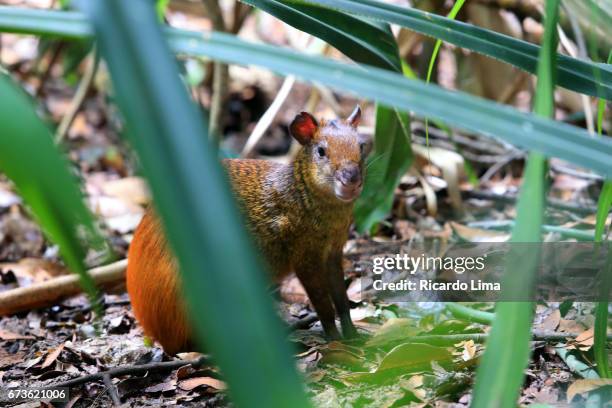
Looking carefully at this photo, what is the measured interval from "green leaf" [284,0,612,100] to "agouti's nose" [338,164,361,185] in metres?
1.02

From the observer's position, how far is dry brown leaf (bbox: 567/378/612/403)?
2428 millimetres

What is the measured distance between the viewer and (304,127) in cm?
350

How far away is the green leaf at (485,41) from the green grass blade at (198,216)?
1.24 metres

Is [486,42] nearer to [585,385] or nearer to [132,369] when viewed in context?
[585,385]

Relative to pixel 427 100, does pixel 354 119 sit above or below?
above

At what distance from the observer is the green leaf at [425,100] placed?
139 centimetres

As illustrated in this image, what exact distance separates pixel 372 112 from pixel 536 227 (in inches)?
215

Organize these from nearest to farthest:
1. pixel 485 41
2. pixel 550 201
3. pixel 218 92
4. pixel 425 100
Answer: pixel 425 100 → pixel 485 41 → pixel 550 201 → pixel 218 92

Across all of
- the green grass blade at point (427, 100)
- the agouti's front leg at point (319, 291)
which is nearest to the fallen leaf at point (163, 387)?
the agouti's front leg at point (319, 291)

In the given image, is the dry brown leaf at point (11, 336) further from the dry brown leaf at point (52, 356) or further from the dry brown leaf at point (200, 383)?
the dry brown leaf at point (200, 383)

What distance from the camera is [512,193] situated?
5.07 metres

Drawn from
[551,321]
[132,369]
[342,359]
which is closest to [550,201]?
[551,321]

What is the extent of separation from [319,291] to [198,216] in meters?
2.50

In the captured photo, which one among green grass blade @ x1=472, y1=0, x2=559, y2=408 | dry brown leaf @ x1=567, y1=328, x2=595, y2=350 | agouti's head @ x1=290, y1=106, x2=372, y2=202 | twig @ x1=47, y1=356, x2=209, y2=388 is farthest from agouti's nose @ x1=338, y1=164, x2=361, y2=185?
green grass blade @ x1=472, y1=0, x2=559, y2=408
